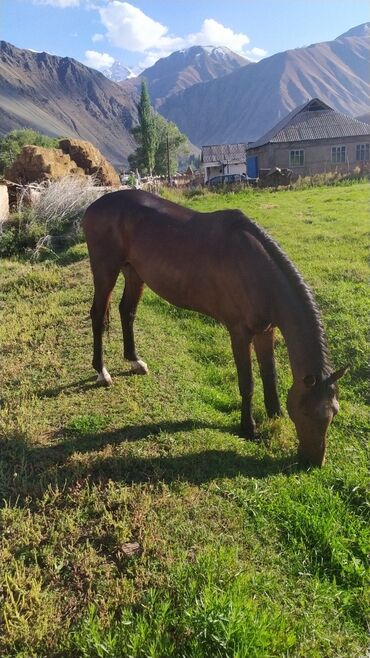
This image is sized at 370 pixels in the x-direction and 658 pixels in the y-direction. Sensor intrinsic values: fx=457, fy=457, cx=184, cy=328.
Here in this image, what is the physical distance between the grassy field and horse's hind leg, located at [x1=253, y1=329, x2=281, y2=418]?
0.20 metres

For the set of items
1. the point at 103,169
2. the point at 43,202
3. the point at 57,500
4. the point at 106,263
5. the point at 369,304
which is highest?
the point at 103,169

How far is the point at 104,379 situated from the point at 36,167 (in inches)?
503

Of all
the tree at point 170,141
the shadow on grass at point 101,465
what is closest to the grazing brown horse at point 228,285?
the shadow on grass at point 101,465

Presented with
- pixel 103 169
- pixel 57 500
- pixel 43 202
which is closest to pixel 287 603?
pixel 57 500

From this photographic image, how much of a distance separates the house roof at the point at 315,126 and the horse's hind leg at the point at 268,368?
39.7 metres

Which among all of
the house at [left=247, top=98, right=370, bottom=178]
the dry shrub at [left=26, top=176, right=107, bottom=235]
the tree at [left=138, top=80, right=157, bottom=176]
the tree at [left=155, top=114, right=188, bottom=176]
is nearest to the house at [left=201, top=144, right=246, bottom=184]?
the tree at [left=138, top=80, right=157, bottom=176]

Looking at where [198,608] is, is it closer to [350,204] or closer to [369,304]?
[369,304]

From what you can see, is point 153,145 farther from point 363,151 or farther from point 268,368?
point 268,368

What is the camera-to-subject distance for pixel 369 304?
284 inches

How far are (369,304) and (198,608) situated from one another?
590 centimetres

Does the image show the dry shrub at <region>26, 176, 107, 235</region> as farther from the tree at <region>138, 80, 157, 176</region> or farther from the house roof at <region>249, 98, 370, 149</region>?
the tree at <region>138, 80, 157, 176</region>

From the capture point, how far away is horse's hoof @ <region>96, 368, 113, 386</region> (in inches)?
208

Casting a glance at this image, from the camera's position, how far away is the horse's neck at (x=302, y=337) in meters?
3.54

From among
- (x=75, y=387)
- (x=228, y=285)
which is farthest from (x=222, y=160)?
(x=228, y=285)
